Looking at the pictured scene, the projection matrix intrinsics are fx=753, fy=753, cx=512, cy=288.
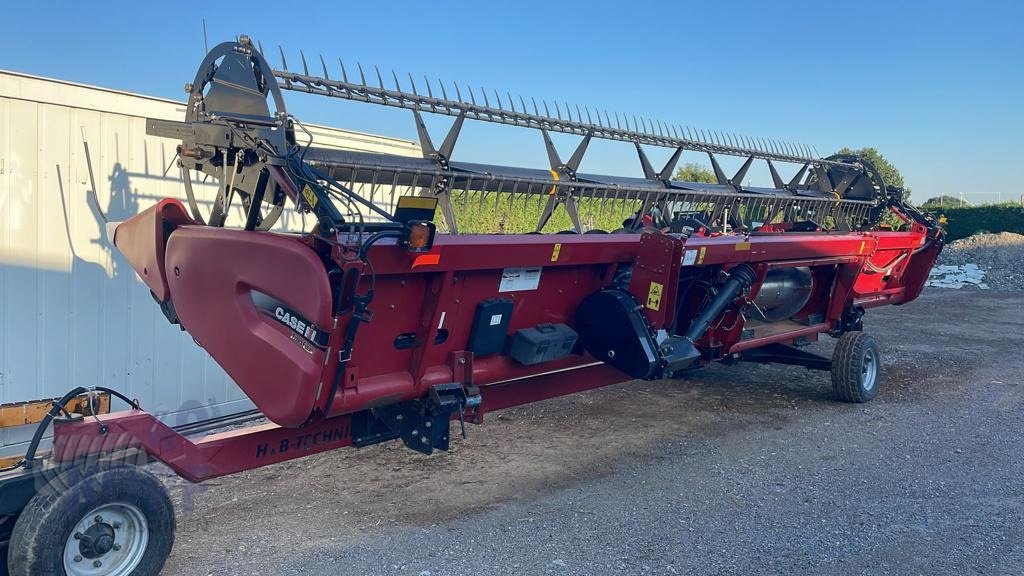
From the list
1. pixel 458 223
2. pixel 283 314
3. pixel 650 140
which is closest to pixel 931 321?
pixel 650 140

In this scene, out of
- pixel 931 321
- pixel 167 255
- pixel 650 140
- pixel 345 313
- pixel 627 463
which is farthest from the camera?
pixel 931 321

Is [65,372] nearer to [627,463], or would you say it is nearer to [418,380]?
[418,380]

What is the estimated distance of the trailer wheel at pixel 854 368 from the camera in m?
6.59

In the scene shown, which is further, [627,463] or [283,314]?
[627,463]

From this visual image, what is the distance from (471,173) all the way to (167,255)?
2.11 m

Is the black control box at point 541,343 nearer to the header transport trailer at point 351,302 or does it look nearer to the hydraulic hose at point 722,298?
the header transport trailer at point 351,302

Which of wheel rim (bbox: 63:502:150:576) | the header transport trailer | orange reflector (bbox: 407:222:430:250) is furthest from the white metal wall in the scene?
orange reflector (bbox: 407:222:430:250)

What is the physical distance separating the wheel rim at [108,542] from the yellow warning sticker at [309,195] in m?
1.43

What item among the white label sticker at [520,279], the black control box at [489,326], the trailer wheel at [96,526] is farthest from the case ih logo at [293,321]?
the white label sticker at [520,279]

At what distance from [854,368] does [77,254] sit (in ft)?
20.5

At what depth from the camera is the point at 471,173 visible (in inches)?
204

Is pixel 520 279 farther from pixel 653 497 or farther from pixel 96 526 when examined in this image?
pixel 96 526

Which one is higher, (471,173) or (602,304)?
(471,173)

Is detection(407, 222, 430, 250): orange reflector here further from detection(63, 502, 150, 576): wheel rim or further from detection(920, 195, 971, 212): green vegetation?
detection(920, 195, 971, 212): green vegetation
